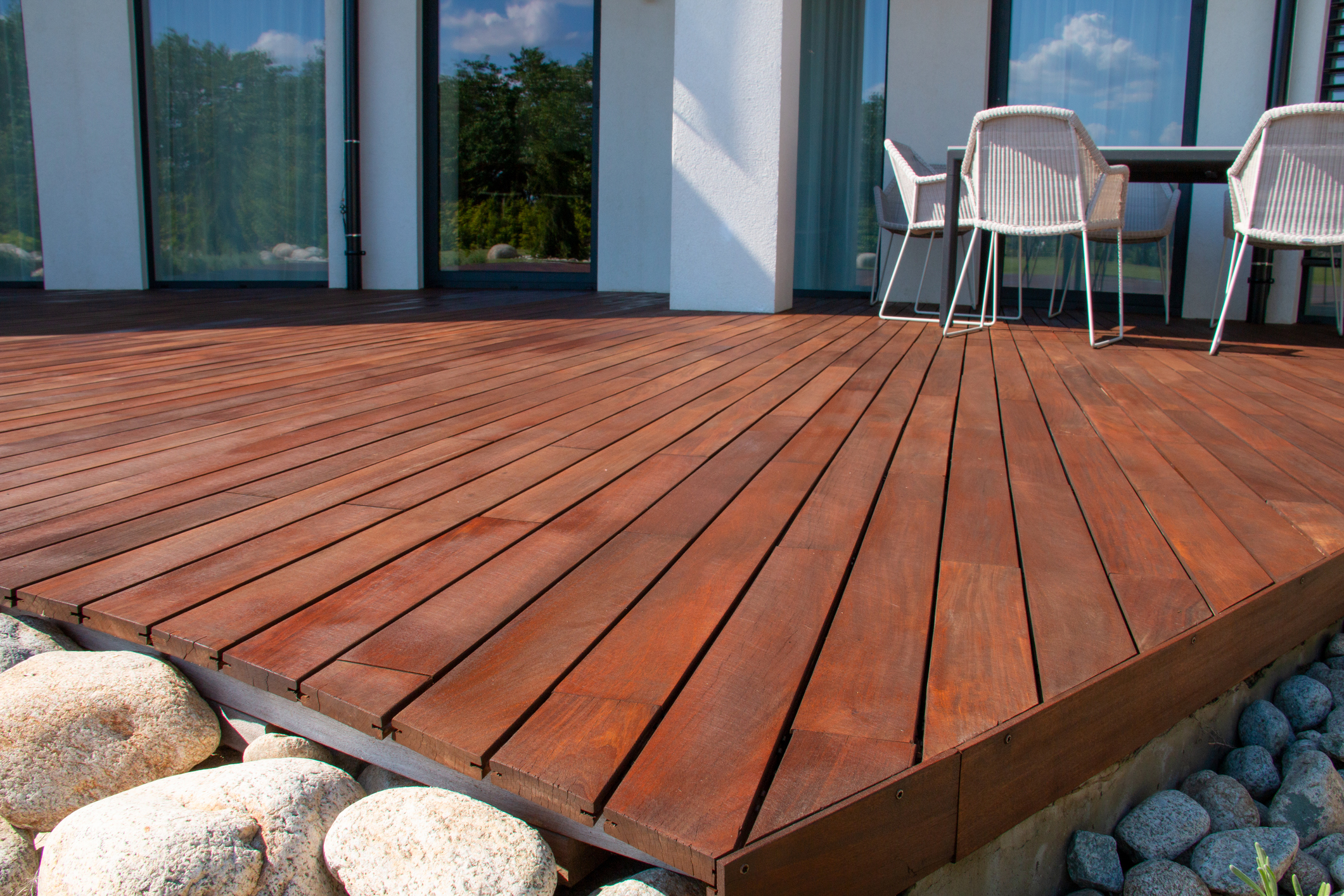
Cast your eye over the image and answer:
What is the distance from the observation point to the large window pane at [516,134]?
6.90 meters

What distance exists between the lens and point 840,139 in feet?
21.1

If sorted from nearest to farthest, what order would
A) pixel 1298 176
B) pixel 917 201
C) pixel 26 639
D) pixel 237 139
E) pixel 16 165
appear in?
pixel 26 639, pixel 1298 176, pixel 917 201, pixel 16 165, pixel 237 139

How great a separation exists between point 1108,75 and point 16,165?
24.8ft

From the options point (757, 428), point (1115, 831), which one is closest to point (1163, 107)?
point (757, 428)

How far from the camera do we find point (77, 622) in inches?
45.0

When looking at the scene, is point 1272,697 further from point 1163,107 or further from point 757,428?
point 1163,107

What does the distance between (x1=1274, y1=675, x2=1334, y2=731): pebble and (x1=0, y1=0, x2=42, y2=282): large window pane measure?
8.08 metres

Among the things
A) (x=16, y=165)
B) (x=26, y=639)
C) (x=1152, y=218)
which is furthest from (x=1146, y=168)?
(x=16, y=165)

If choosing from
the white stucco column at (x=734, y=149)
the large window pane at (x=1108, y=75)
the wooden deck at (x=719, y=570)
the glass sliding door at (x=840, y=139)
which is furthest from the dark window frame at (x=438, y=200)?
the wooden deck at (x=719, y=570)

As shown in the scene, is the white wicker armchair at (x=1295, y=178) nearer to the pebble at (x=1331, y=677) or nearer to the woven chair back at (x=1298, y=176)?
the woven chair back at (x=1298, y=176)

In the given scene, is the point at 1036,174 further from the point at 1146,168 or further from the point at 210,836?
the point at 210,836

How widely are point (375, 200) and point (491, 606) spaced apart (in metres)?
6.29

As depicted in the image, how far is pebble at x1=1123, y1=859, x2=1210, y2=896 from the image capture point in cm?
102

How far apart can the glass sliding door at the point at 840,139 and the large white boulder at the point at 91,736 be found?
5509 mm
